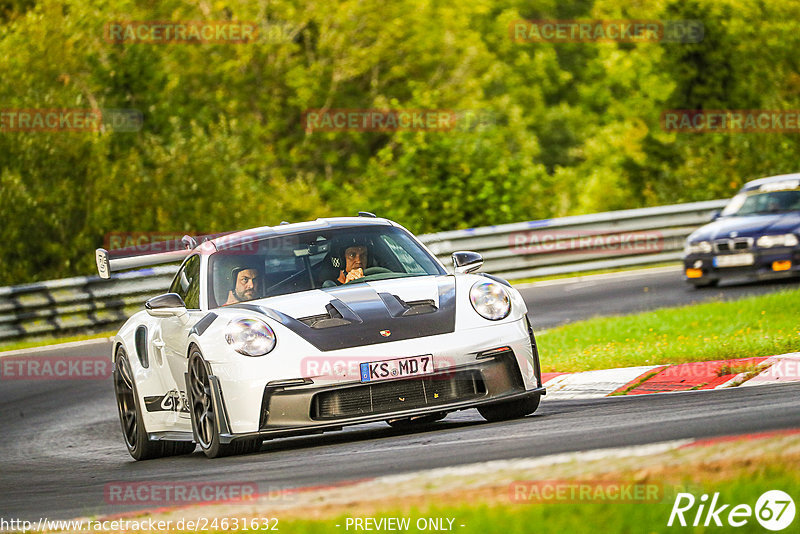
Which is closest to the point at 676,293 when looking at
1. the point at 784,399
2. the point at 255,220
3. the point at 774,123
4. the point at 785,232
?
the point at 785,232

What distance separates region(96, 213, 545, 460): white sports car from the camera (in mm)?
7750

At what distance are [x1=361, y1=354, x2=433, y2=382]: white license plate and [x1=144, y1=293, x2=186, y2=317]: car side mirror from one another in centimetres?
168

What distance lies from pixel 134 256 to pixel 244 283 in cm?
93

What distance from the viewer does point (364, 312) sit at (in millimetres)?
8008

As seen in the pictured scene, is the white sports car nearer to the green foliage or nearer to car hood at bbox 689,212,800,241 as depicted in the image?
car hood at bbox 689,212,800,241

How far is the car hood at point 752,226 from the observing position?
17266mm

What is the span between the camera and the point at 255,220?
2728cm

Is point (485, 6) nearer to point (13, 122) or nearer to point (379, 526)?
point (13, 122)

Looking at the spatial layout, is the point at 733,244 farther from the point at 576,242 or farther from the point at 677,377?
the point at 677,377

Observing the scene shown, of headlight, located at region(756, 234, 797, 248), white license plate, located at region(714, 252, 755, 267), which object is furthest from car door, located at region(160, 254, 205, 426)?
headlight, located at region(756, 234, 797, 248)

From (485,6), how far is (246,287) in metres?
41.3

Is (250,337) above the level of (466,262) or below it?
below

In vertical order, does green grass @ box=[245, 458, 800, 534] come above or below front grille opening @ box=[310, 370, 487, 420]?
above

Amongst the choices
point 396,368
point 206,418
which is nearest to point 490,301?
point 396,368
